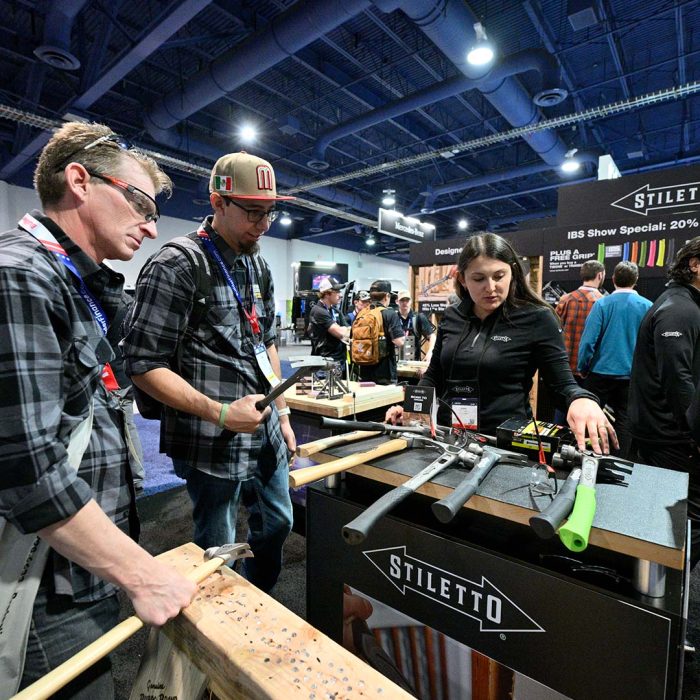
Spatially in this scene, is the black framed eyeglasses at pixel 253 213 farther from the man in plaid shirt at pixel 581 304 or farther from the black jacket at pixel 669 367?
the man in plaid shirt at pixel 581 304

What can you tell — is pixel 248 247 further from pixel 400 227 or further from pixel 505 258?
pixel 400 227

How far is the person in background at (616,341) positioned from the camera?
3.65 metres

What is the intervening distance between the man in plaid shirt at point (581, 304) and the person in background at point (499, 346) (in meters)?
2.98

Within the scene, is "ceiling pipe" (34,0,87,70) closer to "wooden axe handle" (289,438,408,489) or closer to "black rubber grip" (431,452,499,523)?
"wooden axe handle" (289,438,408,489)

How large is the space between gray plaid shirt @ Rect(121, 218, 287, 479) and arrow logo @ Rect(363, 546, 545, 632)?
578mm

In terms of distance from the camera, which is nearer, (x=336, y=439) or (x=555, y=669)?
(x=555, y=669)

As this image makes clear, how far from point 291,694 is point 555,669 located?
2.22 ft

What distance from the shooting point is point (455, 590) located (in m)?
1.17

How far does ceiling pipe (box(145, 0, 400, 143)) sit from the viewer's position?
460 centimetres

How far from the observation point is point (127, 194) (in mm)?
988

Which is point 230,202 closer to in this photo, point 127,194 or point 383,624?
point 127,194

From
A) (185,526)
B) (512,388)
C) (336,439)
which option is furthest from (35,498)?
(185,526)

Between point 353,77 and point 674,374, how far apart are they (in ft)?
23.8

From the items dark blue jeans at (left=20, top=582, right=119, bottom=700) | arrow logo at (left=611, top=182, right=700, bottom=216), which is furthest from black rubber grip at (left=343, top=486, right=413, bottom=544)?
arrow logo at (left=611, top=182, right=700, bottom=216)
